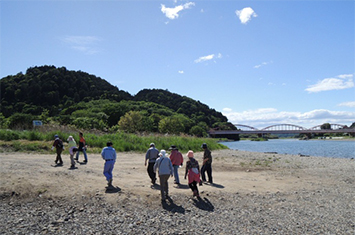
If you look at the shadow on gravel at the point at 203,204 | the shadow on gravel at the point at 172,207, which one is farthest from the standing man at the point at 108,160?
the shadow on gravel at the point at 203,204

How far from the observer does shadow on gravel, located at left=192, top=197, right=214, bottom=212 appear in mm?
9541

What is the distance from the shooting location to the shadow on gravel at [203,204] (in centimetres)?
954

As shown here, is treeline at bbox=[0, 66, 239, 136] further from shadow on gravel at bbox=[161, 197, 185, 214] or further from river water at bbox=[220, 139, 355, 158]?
shadow on gravel at bbox=[161, 197, 185, 214]

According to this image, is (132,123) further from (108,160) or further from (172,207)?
(172,207)

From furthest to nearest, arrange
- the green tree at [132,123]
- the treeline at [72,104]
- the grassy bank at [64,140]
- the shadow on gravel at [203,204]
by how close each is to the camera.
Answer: the treeline at [72,104], the green tree at [132,123], the grassy bank at [64,140], the shadow on gravel at [203,204]

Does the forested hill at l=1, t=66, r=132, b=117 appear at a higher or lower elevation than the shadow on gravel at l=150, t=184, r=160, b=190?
higher

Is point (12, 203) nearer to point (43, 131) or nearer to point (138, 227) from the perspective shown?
point (138, 227)

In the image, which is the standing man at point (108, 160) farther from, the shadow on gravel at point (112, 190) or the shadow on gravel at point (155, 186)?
the shadow on gravel at point (155, 186)

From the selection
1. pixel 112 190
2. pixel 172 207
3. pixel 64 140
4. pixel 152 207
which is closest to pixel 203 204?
pixel 172 207

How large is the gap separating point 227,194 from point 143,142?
19.2 meters

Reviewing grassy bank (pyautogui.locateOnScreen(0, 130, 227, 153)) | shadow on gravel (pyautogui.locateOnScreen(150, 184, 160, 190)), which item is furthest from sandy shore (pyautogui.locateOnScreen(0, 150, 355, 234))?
grassy bank (pyautogui.locateOnScreen(0, 130, 227, 153))

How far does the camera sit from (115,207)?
9023 millimetres

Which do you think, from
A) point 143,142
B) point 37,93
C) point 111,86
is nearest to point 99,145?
point 143,142

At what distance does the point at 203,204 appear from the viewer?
9.88 meters
